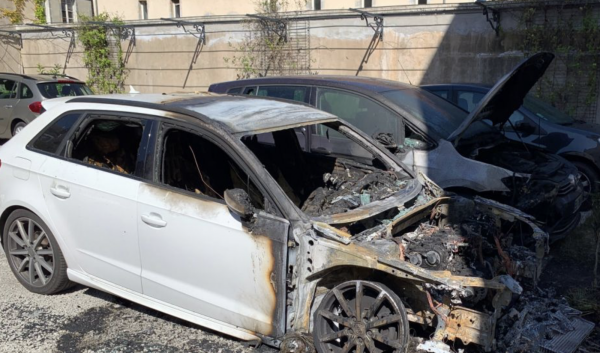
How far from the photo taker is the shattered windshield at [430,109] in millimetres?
5660

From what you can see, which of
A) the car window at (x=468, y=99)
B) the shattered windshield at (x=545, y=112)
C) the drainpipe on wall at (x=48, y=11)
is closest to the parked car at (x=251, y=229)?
the shattered windshield at (x=545, y=112)

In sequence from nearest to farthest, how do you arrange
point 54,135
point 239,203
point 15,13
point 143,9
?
point 239,203 → point 54,135 → point 15,13 → point 143,9

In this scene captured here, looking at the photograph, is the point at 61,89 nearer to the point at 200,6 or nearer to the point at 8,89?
the point at 8,89

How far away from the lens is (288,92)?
6.48 m

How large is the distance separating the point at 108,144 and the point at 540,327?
147 inches

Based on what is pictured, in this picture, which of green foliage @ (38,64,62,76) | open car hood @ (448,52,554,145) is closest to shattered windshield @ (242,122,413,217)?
open car hood @ (448,52,554,145)

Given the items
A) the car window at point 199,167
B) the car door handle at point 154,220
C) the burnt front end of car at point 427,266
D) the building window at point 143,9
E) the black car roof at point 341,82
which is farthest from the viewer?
the building window at point 143,9

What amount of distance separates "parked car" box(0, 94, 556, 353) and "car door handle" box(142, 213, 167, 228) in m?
0.01

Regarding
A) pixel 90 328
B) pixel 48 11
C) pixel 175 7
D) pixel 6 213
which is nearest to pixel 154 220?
pixel 90 328

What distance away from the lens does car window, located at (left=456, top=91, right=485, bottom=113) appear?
841cm

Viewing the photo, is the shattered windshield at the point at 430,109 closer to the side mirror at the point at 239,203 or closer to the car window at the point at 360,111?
the car window at the point at 360,111

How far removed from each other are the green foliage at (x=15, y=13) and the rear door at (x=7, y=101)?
387 inches

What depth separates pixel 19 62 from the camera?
20469mm

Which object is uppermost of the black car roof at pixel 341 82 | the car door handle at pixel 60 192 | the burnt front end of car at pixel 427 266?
the black car roof at pixel 341 82
